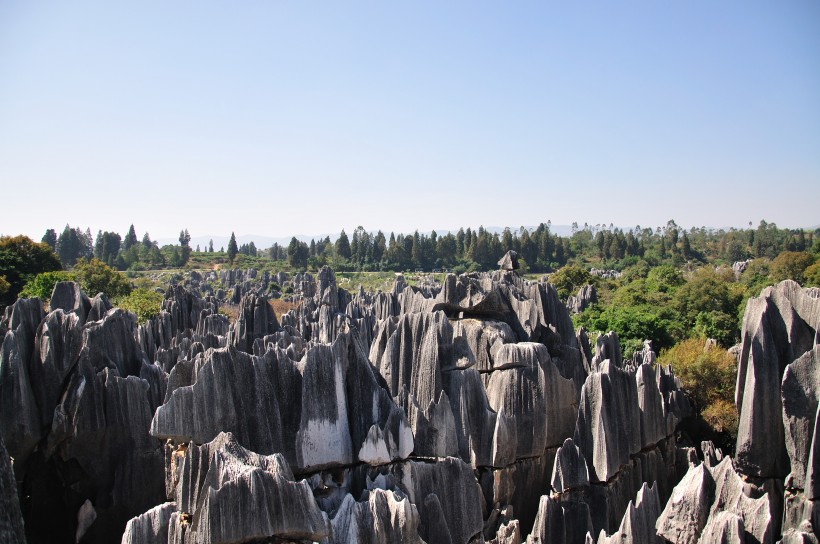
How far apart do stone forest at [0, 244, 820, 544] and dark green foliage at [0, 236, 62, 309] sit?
32.2m

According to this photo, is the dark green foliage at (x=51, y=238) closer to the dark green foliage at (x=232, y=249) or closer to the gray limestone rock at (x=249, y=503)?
the dark green foliage at (x=232, y=249)

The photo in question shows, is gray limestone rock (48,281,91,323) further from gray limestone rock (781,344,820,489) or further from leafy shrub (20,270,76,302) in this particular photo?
gray limestone rock (781,344,820,489)

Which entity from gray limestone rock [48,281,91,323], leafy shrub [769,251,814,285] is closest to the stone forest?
gray limestone rock [48,281,91,323]

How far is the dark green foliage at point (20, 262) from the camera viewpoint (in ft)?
146

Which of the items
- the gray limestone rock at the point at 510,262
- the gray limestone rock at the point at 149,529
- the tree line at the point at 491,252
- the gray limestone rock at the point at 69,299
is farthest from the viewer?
the tree line at the point at 491,252

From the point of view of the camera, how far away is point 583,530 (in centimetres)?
1123

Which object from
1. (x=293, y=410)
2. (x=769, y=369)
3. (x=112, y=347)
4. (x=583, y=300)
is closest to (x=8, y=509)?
(x=293, y=410)

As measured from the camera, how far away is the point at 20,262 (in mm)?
46219

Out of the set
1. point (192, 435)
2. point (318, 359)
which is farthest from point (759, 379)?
point (192, 435)

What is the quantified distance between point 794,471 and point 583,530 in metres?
3.66

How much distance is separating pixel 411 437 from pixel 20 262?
47167 millimetres

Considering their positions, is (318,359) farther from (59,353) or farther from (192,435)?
(59,353)

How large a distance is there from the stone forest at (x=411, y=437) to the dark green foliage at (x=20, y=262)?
32192 mm

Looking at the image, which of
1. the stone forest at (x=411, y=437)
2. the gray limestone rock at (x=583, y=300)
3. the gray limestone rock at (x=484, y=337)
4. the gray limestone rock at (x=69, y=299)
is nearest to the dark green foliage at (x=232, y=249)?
the gray limestone rock at (x=583, y=300)
